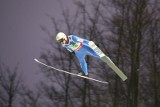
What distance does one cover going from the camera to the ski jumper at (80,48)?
8219mm

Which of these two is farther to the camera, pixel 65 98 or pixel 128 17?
pixel 65 98

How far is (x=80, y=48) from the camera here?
860cm

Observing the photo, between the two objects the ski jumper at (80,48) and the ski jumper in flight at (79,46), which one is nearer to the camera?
the ski jumper in flight at (79,46)

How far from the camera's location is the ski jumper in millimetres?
8219

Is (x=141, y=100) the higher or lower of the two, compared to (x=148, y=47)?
lower

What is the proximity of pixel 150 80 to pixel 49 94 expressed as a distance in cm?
731

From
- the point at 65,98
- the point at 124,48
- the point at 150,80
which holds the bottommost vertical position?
the point at 65,98

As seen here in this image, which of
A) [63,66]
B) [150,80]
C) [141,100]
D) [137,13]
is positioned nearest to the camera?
[137,13]

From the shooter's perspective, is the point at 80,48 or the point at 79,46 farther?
the point at 80,48

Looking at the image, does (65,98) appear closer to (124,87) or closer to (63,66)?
(63,66)

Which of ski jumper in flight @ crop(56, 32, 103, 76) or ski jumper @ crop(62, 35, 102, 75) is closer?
ski jumper in flight @ crop(56, 32, 103, 76)

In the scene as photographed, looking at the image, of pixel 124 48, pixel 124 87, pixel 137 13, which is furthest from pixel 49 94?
pixel 137 13

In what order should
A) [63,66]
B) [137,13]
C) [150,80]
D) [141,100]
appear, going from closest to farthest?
[137,13], [63,66], [150,80], [141,100]

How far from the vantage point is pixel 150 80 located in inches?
812
